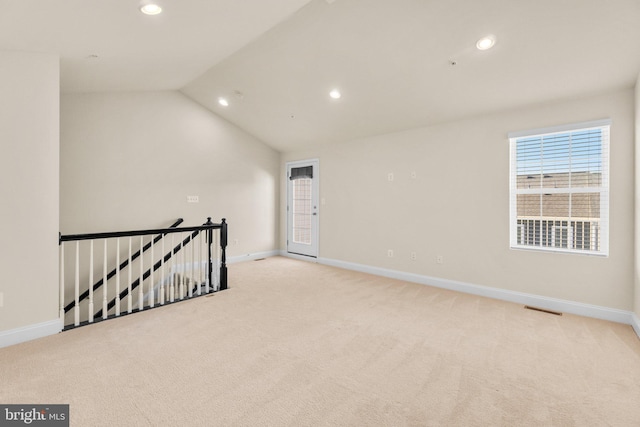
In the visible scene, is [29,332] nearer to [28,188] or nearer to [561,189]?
[28,188]

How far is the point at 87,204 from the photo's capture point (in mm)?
4355

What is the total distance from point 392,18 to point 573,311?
3690 millimetres

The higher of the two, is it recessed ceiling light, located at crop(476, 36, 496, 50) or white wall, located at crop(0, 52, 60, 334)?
recessed ceiling light, located at crop(476, 36, 496, 50)

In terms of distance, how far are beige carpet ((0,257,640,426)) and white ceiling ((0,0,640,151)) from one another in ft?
8.30

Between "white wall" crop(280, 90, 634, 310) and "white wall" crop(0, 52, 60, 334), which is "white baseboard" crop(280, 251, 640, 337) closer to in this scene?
"white wall" crop(280, 90, 634, 310)

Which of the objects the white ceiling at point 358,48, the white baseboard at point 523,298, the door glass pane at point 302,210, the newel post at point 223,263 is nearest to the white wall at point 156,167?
the white ceiling at point 358,48

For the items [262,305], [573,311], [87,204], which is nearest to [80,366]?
[262,305]

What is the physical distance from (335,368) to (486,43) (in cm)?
317

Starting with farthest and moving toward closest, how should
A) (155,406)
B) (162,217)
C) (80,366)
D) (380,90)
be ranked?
1. (162,217)
2. (380,90)
3. (80,366)
4. (155,406)

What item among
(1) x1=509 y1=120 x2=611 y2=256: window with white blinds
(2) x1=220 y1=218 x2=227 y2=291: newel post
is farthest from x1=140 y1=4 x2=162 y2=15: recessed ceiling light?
(1) x1=509 y1=120 x2=611 y2=256: window with white blinds

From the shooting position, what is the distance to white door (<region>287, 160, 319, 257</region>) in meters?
6.17

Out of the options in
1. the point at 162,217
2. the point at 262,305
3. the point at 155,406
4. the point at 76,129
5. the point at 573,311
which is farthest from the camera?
the point at 162,217

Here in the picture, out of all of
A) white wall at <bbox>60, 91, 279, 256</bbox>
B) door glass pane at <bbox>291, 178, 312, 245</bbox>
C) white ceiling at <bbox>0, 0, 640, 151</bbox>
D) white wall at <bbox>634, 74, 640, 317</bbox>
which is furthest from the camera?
door glass pane at <bbox>291, 178, 312, 245</bbox>

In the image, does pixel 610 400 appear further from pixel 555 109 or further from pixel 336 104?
pixel 336 104
